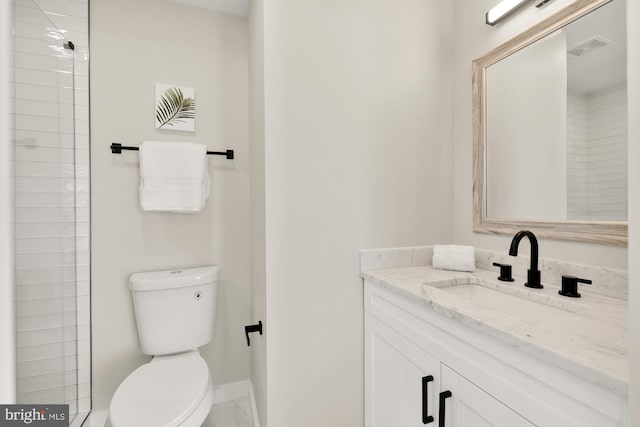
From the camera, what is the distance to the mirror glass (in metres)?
0.92

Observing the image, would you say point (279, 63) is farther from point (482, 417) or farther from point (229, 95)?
point (482, 417)

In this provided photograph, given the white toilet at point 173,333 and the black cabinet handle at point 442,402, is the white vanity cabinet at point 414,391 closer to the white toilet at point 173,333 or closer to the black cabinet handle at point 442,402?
the black cabinet handle at point 442,402

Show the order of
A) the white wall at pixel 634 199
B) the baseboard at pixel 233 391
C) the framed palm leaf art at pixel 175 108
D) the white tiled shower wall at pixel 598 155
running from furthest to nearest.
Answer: the baseboard at pixel 233 391 < the framed palm leaf art at pixel 175 108 < the white tiled shower wall at pixel 598 155 < the white wall at pixel 634 199

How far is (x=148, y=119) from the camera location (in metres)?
1.60

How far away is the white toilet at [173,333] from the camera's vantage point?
1.14 m

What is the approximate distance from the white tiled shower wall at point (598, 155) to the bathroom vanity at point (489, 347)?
203mm

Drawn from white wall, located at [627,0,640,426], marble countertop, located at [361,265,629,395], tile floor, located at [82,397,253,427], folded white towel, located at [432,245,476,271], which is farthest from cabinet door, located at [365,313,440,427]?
tile floor, located at [82,397,253,427]

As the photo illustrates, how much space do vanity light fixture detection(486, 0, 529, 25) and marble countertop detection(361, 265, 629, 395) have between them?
1068 millimetres

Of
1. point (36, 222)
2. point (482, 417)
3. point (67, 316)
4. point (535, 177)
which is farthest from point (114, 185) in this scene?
point (535, 177)

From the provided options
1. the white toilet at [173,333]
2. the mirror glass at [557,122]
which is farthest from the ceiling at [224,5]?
the white toilet at [173,333]

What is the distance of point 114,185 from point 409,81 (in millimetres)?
1589

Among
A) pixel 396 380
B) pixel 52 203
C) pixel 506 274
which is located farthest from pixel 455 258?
pixel 52 203

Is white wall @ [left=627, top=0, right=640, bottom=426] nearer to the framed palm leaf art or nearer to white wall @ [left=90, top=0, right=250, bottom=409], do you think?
white wall @ [left=90, top=0, right=250, bottom=409]

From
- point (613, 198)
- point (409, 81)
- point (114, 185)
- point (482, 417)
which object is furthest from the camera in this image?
point (114, 185)
